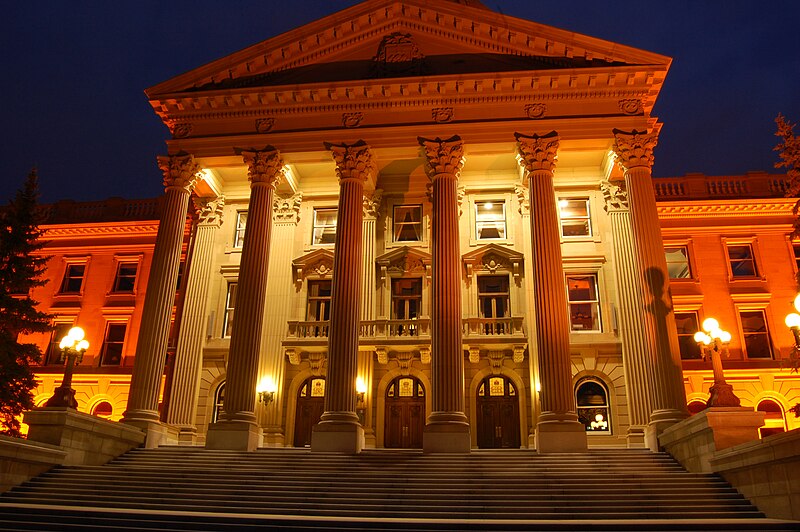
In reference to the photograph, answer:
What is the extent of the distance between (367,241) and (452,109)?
7047 millimetres

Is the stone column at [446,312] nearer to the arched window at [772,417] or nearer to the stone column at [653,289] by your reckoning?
the stone column at [653,289]

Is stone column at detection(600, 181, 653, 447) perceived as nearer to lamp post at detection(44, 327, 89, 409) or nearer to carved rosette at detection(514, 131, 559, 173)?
carved rosette at detection(514, 131, 559, 173)

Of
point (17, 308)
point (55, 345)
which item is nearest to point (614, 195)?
point (17, 308)

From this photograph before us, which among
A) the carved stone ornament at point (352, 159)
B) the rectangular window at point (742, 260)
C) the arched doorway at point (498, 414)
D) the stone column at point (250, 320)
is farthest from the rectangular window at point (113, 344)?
the rectangular window at point (742, 260)

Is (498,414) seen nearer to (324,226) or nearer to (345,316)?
(345,316)

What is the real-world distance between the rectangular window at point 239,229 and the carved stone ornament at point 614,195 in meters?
16.4

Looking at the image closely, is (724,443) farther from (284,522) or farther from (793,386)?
(793,386)

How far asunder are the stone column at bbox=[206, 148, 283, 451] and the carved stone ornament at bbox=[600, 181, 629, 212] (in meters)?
13.8

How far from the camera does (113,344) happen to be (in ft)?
106

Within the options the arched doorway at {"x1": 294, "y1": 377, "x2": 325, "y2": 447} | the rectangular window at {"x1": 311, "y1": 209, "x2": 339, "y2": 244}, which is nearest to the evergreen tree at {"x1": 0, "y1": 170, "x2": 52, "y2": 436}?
the arched doorway at {"x1": 294, "y1": 377, "x2": 325, "y2": 447}

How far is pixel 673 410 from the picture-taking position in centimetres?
1931

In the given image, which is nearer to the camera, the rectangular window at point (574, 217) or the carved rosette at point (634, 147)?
the carved rosette at point (634, 147)

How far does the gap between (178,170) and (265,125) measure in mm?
3889

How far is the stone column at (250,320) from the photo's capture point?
20766mm
